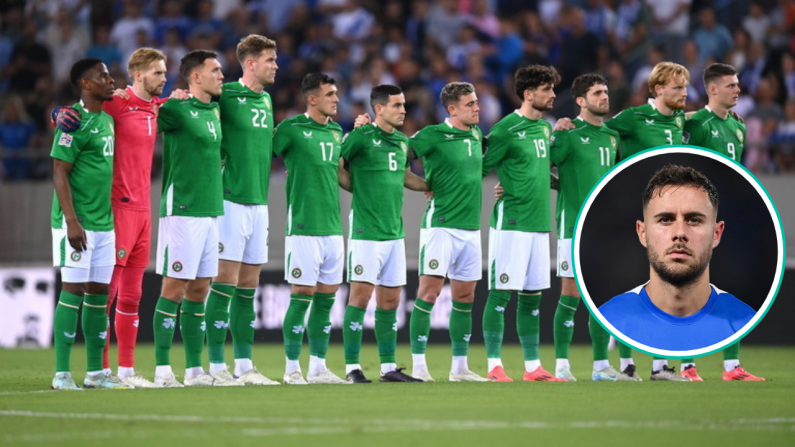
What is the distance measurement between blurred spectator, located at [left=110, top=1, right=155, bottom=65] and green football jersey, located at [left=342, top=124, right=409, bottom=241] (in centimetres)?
1035

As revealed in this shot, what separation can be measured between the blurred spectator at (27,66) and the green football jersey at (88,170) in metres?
10.8

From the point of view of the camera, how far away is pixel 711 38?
19.1m

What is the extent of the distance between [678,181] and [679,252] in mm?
410

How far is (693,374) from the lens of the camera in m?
11.6

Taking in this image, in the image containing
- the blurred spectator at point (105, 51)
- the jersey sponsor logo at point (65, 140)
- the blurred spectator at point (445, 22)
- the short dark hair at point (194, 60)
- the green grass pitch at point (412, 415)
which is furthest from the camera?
the blurred spectator at point (445, 22)

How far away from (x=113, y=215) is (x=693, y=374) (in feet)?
17.0

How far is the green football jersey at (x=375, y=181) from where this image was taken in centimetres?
1145

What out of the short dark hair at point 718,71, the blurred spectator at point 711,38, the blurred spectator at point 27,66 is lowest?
the short dark hair at point 718,71

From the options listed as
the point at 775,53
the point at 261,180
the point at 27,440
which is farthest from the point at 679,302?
the point at 775,53

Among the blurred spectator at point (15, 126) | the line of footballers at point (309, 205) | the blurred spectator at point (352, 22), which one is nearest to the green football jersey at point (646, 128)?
the line of footballers at point (309, 205)

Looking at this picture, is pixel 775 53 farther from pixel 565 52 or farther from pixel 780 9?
pixel 565 52

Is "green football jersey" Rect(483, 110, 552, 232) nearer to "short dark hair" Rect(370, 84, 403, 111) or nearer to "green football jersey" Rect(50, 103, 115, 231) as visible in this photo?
"short dark hair" Rect(370, 84, 403, 111)

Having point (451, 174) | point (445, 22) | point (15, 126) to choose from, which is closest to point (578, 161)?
point (451, 174)

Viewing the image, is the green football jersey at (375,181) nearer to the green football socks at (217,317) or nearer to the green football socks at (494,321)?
the green football socks at (494,321)
